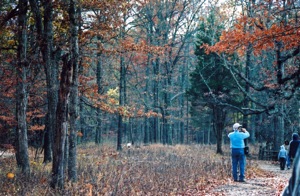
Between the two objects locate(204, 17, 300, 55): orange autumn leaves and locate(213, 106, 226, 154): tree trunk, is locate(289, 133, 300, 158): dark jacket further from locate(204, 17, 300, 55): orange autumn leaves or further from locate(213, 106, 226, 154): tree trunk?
locate(213, 106, 226, 154): tree trunk

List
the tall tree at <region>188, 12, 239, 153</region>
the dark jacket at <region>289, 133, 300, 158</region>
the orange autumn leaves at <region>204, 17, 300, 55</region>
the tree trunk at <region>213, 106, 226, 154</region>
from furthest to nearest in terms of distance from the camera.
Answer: the tree trunk at <region>213, 106, 226, 154</region> → the tall tree at <region>188, 12, 239, 153</region> → the dark jacket at <region>289, 133, 300, 158</region> → the orange autumn leaves at <region>204, 17, 300, 55</region>

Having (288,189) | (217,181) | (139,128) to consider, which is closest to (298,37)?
(217,181)


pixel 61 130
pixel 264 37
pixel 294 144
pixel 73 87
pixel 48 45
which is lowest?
pixel 294 144

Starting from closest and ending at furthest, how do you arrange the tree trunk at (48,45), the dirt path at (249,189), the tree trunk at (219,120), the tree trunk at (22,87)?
the dirt path at (249,189), the tree trunk at (22,87), the tree trunk at (48,45), the tree trunk at (219,120)

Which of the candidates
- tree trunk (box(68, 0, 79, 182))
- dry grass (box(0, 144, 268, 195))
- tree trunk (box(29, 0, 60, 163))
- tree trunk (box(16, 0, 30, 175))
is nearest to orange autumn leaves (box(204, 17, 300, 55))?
dry grass (box(0, 144, 268, 195))

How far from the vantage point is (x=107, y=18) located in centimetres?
1466

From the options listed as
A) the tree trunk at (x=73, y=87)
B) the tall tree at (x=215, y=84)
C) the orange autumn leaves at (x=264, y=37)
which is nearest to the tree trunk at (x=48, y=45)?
the tree trunk at (x=73, y=87)

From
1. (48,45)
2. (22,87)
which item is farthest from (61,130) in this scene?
(48,45)

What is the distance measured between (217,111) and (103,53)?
50.3ft

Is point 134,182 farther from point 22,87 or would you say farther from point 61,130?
point 22,87

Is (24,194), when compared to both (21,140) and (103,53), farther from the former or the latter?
(103,53)

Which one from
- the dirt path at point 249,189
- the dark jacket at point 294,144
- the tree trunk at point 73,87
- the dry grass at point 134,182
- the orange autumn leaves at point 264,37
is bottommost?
the dirt path at point 249,189

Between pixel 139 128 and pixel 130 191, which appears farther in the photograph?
pixel 139 128

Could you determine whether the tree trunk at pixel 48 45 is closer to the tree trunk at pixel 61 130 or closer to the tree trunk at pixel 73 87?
the tree trunk at pixel 73 87
